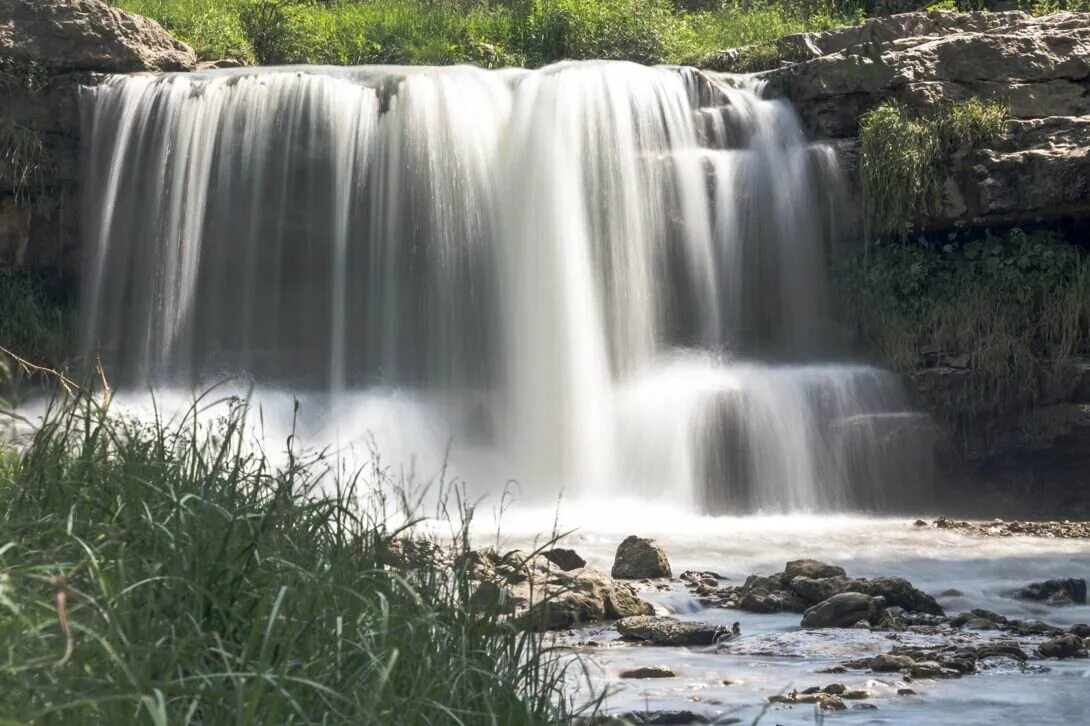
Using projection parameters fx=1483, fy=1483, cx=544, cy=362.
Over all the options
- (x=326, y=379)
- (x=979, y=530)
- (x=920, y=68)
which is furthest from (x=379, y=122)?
(x=979, y=530)

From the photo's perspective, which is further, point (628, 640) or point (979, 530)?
point (979, 530)

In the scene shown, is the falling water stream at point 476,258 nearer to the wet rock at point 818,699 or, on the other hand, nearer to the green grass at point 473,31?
the green grass at point 473,31

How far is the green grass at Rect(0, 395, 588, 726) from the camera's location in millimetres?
2635

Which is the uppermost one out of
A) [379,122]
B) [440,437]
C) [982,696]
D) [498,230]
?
[379,122]

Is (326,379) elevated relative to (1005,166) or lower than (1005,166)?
lower

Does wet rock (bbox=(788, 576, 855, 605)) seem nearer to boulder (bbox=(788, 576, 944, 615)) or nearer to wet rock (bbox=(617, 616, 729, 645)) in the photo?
boulder (bbox=(788, 576, 944, 615))

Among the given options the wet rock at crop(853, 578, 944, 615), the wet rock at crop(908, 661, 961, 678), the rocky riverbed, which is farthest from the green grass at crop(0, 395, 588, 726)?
the wet rock at crop(853, 578, 944, 615)

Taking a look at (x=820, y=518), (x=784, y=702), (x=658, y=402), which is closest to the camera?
(x=784, y=702)

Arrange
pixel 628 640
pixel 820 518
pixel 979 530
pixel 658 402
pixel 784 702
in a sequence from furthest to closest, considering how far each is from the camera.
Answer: pixel 658 402 → pixel 820 518 → pixel 979 530 → pixel 628 640 → pixel 784 702

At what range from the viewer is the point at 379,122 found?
12508mm

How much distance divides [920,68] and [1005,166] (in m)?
1.26

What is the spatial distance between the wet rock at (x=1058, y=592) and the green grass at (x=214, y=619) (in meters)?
4.01

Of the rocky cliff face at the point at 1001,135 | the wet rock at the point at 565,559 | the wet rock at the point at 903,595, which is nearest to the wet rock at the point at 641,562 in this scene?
the wet rock at the point at 565,559

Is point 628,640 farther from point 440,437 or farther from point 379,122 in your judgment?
point 379,122
